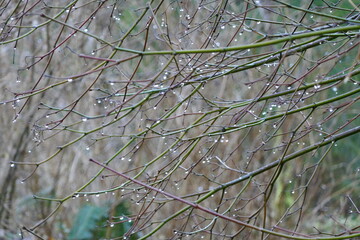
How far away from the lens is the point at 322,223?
30.5 ft

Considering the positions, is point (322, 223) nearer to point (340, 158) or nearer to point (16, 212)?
point (340, 158)

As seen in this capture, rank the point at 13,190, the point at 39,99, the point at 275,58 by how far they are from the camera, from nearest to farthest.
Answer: the point at 275,58 < the point at 39,99 < the point at 13,190

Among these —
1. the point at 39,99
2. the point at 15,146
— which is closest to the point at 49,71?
the point at 39,99

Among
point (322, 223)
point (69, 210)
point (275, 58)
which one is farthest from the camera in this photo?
→ point (322, 223)

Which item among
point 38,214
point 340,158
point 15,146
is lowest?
point 38,214

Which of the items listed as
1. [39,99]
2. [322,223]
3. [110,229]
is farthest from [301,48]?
[322,223]

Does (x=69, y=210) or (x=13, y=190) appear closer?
(x=13, y=190)

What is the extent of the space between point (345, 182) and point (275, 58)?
6.16 metres

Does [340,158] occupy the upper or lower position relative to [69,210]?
upper

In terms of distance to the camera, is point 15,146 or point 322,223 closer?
point 15,146

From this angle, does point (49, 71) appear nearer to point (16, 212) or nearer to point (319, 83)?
point (16, 212)

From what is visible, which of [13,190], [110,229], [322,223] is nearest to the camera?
[110,229]

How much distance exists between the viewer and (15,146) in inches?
296

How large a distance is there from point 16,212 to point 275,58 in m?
5.13
